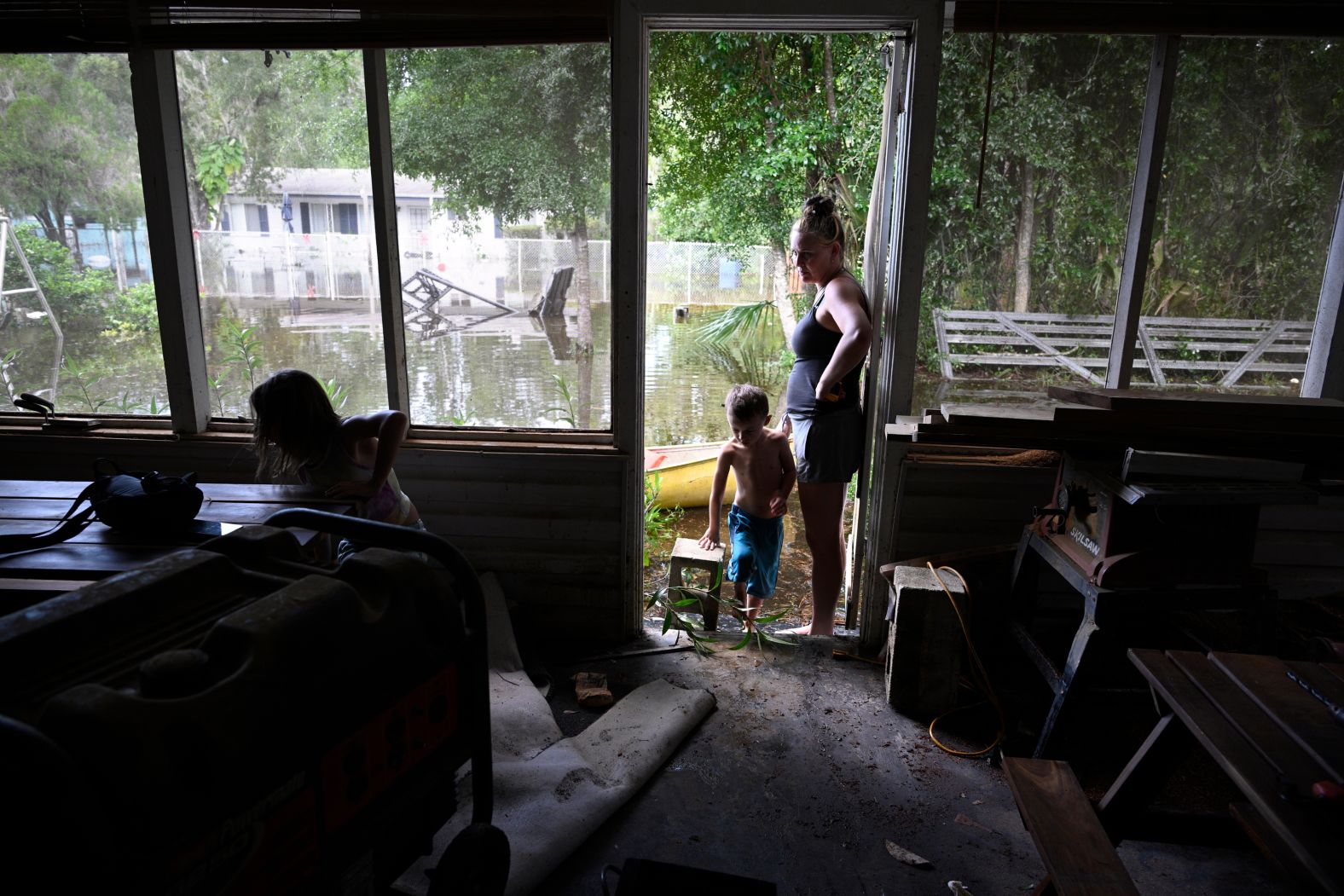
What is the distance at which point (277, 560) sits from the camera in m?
1.60

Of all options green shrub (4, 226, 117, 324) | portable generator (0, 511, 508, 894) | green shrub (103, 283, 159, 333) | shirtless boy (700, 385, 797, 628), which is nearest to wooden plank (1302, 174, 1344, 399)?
shirtless boy (700, 385, 797, 628)

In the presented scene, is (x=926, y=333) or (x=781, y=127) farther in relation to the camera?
(x=781, y=127)

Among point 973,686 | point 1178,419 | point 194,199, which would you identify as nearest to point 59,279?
point 194,199

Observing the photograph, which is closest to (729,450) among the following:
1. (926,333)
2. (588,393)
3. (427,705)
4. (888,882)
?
(588,393)

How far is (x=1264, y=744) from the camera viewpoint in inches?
61.7

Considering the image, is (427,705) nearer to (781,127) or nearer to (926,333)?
(926,333)

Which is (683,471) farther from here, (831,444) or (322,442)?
(322,442)

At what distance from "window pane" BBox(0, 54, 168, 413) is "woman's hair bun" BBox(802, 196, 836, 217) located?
2.92 metres

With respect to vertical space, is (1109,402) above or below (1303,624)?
above

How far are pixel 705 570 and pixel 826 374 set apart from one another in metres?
1.16

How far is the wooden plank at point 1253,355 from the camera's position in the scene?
→ 327cm

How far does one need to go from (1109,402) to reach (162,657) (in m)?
2.66

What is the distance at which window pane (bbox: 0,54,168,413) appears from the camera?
3391 mm

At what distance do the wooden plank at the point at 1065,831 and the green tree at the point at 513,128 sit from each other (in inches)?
99.2
